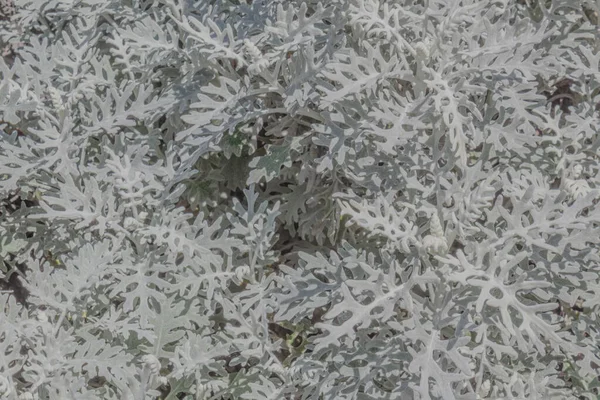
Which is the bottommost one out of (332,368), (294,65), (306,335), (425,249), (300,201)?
(306,335)

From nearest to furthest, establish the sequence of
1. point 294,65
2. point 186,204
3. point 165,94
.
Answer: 1. point 294,65
2. point 165,94
3. point 186,204

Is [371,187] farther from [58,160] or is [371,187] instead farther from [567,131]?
[58,160]

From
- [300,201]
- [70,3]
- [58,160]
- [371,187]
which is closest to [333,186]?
[300,201]


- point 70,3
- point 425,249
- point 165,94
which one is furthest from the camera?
point 70,3

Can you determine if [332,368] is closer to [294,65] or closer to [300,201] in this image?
[300,201]

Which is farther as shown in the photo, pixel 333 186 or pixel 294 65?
pixel 333 186

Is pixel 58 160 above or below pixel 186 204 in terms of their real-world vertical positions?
above
